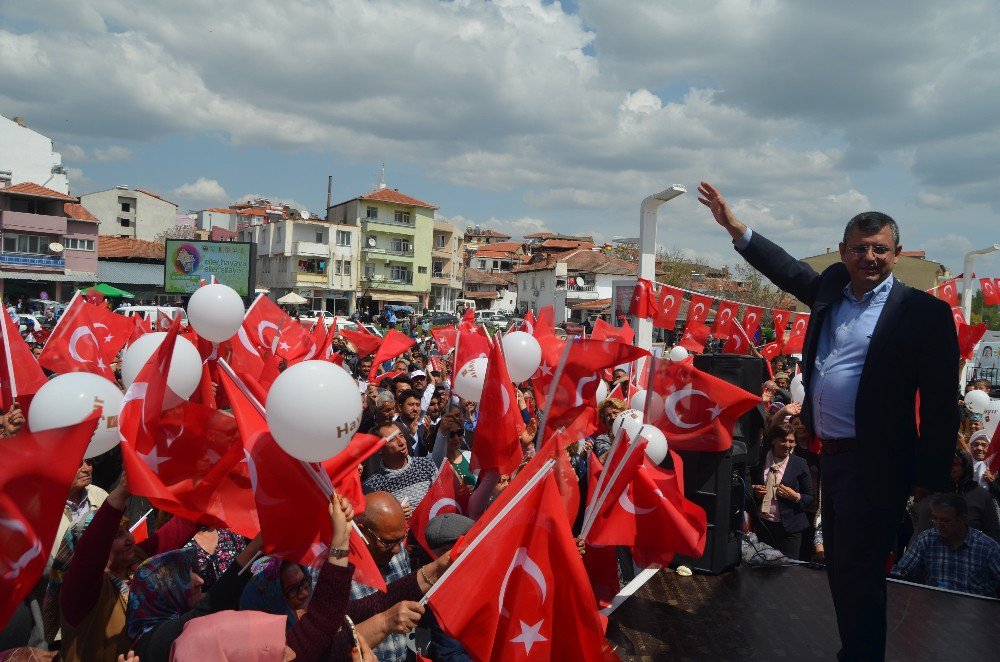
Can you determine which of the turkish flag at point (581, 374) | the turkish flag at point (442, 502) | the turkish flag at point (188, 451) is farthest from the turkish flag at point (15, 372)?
the turkish flag at point (581, 374)

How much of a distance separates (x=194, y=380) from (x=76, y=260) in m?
56.1

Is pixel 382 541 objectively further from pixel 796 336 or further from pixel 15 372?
pixel 796 336

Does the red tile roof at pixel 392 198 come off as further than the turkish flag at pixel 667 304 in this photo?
→ Yes

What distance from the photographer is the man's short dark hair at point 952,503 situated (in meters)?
Answer: 4.99

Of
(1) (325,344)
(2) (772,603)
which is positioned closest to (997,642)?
(2) (772,603)

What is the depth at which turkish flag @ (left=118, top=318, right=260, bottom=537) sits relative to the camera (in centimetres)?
343

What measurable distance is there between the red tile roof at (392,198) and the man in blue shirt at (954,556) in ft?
215

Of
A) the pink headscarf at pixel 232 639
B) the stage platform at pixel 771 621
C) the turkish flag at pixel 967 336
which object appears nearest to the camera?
the pink headscarf at pixel 232 639

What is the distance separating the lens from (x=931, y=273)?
6100cm

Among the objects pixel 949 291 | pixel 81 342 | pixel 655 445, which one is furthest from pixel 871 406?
pixel 949 291

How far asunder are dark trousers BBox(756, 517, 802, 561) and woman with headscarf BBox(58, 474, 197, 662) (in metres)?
4.68

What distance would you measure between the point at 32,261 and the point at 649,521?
186 ft

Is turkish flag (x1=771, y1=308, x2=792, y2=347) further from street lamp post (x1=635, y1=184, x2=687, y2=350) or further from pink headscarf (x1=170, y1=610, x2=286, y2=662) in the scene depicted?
pink headscarf (x1=170, y1=610, x2=286, y2=662)

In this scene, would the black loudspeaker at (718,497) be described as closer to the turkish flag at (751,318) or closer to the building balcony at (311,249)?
the turkish flag at (751,318)
